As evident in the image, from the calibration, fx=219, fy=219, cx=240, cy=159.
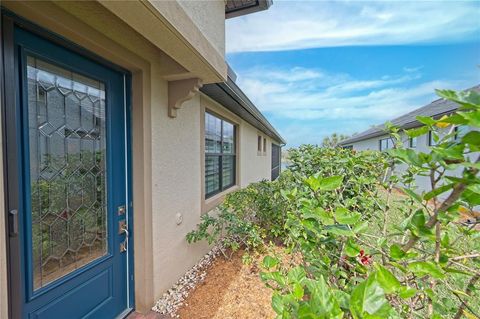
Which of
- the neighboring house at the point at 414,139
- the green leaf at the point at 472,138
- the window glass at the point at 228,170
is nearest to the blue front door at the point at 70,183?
the green leaf at the point at 472,138

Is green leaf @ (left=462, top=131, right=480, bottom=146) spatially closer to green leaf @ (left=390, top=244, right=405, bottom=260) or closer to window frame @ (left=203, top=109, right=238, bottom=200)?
green leaf @ (left=390, top=244, right=405, bottom=260)

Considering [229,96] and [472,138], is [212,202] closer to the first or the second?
[229,96]

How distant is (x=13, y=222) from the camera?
4.93 ft

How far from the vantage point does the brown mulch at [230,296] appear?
273 cm

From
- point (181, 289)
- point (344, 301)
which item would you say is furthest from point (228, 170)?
point (344, 301)

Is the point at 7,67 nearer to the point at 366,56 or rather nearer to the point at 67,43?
the point at 67,43

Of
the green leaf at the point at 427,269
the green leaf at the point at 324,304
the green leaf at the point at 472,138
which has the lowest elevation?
the green leaf at the point at 324,304

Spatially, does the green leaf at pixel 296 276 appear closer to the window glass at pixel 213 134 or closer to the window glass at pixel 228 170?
the window glass at pixel 213 134

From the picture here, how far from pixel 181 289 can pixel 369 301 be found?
10.4 feet

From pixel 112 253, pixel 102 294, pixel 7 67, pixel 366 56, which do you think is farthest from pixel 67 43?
pixel 366 56

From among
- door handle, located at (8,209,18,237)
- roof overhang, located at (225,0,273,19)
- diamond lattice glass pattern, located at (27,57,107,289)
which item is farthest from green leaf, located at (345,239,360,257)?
roof overhang, located at (225,0,273,19)

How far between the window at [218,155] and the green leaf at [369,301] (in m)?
4.25

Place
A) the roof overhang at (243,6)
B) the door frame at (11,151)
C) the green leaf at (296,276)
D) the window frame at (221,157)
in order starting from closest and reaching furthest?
the green leaf at (296,276) < the door frame at (11,151) < the window frame at (221,157) < the roof overhang at (243,6)

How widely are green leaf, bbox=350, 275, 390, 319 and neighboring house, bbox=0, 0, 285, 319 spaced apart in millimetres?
1985
